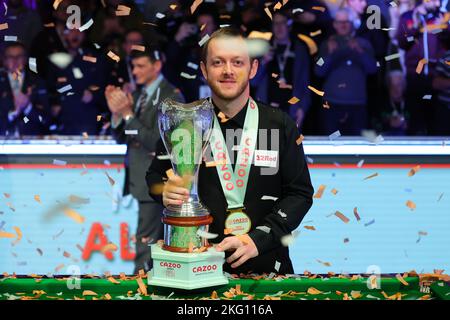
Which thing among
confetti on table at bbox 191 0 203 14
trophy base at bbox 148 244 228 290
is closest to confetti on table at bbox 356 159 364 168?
confetti on table at bbox 191 0 203 14

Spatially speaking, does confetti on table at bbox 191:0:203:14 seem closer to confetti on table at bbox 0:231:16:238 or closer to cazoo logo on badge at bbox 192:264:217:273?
confetti on table at bbox 0:231:16:238

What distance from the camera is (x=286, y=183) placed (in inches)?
121

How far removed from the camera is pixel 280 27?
21.1 ft

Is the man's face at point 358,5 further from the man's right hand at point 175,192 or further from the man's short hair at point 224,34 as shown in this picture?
the man's right hand at point 175,192

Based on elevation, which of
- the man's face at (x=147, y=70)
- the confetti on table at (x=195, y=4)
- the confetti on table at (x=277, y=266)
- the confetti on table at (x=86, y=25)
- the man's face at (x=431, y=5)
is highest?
the man's face at (x=431, y=5)

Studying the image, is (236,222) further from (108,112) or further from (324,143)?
(108,112)

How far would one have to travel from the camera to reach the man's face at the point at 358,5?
21.9ft

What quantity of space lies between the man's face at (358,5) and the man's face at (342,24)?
106mm

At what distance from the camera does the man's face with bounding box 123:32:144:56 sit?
234 inches

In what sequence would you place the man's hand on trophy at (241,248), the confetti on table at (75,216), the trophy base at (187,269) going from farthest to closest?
the confetti on table at (75,216) → the man's hand on trophy at (241,248) → the trophy base at (187,269)

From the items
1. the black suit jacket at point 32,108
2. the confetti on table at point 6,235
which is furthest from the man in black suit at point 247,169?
the black suit jacket at point 32,108

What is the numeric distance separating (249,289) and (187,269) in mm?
280

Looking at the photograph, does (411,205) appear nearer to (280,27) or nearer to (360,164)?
(360,164)

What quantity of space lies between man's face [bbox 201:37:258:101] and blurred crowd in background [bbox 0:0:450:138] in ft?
10.2
